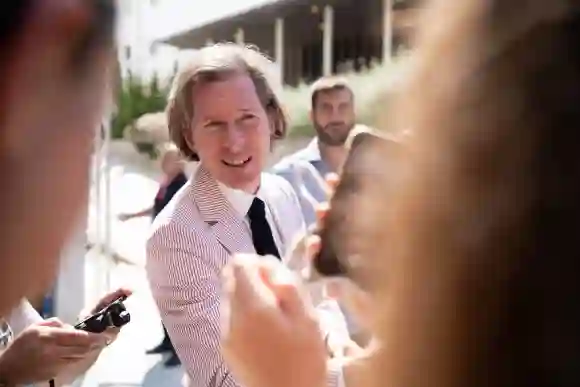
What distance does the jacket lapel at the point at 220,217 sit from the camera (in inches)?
75.4

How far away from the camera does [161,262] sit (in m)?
1.83

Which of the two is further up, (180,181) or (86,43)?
(86,43)

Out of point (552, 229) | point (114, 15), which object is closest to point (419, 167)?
point (552, 229)

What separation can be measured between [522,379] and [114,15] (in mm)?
310

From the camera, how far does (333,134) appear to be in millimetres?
4180

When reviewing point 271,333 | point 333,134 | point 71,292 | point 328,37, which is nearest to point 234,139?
point 271,333

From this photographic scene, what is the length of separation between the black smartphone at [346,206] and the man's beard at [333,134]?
331cm

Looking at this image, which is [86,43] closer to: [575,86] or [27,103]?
[27,103]

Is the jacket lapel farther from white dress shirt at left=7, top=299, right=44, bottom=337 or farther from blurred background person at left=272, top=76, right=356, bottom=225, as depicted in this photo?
blurred background person at left=272, top=76, right=356, bottom=225

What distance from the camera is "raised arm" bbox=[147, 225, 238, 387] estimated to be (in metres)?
1.74

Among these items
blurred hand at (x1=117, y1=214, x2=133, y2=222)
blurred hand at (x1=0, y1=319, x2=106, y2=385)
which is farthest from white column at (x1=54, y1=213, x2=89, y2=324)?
blurred hand at (x1=117, y1=214, x2=133, y2=222)

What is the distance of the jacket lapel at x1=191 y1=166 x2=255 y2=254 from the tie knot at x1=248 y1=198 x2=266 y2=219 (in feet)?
0.22

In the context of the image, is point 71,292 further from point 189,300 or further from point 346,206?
point 346,206

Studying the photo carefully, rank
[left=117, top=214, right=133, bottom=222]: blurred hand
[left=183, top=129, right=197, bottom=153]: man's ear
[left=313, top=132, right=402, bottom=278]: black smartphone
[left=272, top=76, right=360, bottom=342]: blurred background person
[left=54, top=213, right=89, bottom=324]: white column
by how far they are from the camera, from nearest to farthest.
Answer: [left=313, top=132, right=402, bottom=278]: black smartphone, [left=183, top=129, right=197, bottom=153]: man's ear, [left=272, top=76, right=360, bottom=342]: blurred background person, [left=54, top=213, right=89, bottom=324]: white column, [left=117, top=214, right=133, bottom=222]: blurred hand
